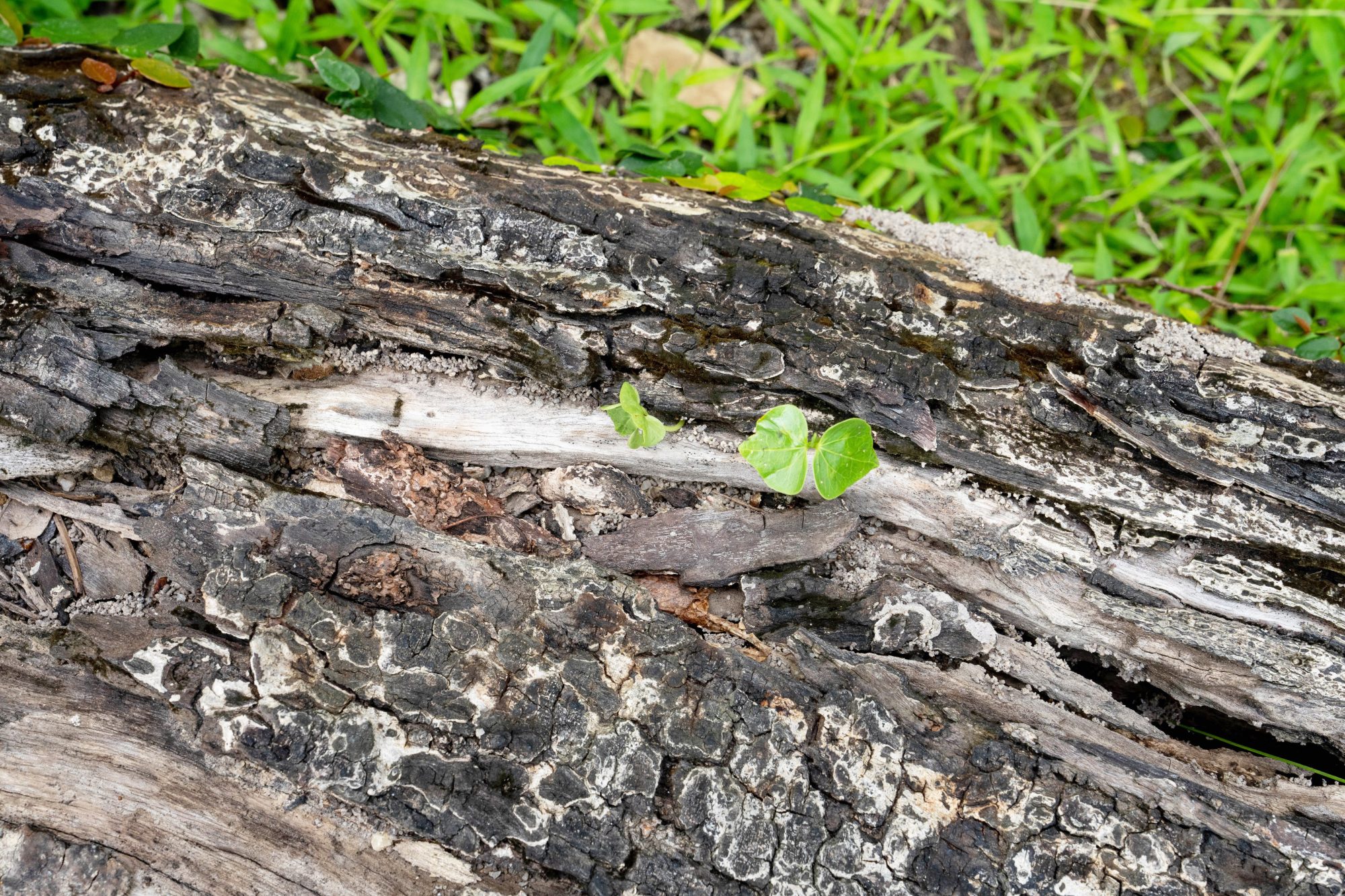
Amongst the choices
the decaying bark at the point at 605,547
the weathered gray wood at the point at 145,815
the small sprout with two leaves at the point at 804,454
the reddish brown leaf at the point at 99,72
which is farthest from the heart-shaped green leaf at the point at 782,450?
the reddish brown leaf at the point at 99,72

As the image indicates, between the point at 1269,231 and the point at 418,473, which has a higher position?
the point at 1269,231

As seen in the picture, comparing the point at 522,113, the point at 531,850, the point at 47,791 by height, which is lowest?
the point at 47,791

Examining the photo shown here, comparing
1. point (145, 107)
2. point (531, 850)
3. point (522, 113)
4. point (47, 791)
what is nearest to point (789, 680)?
point (531, 850)

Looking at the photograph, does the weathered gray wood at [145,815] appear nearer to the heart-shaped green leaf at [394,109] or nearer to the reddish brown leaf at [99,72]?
the reddish brown leaf at [99,72]

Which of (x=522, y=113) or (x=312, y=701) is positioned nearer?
(x=312, y=701)

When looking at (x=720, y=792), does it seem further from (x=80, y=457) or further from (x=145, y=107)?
(x=145, y=107)

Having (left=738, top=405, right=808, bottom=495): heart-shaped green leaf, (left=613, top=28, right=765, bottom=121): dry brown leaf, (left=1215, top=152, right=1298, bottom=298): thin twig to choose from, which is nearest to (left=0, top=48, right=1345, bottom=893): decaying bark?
(left=738, top=405, right=808, bottom=495): heart-shaped green leaf

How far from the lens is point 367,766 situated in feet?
6.29

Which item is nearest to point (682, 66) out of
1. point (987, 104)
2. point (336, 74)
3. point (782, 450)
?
point (987, 104)

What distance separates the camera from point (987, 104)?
150 inches

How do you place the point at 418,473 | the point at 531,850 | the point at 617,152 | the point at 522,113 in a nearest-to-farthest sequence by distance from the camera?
the point at 531,850
the point at 418,473
the point at 617,152
the point at 522,113

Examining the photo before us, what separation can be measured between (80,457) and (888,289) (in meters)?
2.13

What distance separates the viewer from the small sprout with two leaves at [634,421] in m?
2.14

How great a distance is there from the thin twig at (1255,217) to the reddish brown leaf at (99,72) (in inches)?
154
